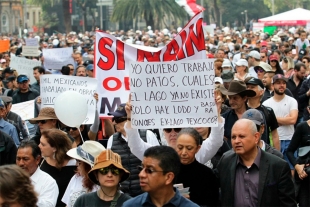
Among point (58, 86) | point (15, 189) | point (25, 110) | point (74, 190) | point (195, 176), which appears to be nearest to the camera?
point (15, 189)

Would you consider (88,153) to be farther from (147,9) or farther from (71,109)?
(147,9)

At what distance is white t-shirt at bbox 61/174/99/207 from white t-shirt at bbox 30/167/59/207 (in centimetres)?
14

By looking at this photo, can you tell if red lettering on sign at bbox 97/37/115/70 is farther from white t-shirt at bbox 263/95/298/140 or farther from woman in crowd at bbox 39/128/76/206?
white t-shirt at bbox 263/95/298/140

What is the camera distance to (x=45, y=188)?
7094 millimetres

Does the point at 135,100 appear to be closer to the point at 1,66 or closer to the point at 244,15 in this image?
the point at 1,66

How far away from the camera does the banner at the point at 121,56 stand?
920 centimetres

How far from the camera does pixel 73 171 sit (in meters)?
7.93

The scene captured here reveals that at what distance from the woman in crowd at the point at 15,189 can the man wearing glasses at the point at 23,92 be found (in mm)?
9131

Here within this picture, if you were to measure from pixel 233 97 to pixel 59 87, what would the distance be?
2363mm

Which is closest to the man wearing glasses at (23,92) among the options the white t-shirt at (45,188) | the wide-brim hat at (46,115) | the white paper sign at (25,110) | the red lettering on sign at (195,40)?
the white paper sign at (25,110)

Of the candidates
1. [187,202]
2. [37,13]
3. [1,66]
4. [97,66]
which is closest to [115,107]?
[97,66]

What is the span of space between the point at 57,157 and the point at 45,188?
83 cm

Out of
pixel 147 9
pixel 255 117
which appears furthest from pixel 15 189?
pixel 147 9

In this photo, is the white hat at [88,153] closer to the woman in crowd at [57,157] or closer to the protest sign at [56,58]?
the woman in crowd at [57,157]
